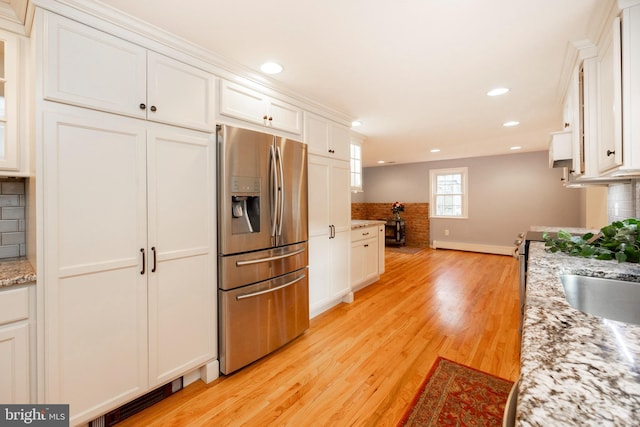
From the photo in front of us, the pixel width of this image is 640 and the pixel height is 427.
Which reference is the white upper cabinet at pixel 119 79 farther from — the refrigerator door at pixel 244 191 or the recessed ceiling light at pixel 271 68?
the recessed ceiling light at pixel 271 68

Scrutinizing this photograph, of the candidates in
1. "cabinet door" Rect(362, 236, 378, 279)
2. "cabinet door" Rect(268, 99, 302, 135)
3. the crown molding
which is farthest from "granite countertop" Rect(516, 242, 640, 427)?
"cabinet door" Rect(362, 236, 378, 279)

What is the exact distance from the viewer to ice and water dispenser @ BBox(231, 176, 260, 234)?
1.99 m

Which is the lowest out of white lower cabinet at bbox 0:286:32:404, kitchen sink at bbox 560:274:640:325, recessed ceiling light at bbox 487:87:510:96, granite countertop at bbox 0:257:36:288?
white lower cabinet at bbox 0:286:32:404

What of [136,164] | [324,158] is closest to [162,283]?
[136,164]

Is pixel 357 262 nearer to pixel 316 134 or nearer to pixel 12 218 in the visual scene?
pixel 316 134

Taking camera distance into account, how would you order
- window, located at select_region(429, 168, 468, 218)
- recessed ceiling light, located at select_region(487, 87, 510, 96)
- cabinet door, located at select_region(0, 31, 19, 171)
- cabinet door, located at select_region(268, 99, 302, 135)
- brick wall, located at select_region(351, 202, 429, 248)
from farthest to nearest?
1. brick wall, located at select_region(351, 202, 429, 248)
2. window, located at select_region(429, 168, 468, 218)
3. recessed ceiling light, located at select_region(487, 87, 510, 96)
4. cabinet door, located at select_region(268, 99, 302, 135)
5. cabinet door, located at select_region(0, 31, 19, 171)

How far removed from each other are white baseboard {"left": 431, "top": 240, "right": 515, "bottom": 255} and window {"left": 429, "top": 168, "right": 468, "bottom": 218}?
2.21ft

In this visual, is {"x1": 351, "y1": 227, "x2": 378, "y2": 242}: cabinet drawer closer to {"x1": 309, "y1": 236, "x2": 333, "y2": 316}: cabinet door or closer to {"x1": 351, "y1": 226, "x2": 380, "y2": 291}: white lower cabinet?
{"x1": 351, "y1": 226, "x2": 380, "y2": 291}: white lower cabinet

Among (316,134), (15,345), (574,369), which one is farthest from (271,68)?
(574,369)

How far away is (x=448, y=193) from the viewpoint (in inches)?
277

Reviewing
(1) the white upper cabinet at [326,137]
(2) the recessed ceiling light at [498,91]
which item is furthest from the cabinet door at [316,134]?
(2) the recessed ceiling light at [498,91]

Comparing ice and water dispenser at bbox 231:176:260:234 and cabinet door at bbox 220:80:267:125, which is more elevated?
cabinet door at bbox 220:80:267:125

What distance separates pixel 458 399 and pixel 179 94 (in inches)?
103

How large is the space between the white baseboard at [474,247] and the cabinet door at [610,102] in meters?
5.26
